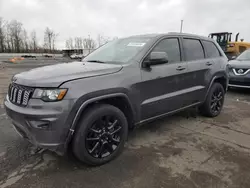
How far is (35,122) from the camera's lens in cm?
206

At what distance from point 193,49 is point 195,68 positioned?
41 centimetres

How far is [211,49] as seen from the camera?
4223 mm

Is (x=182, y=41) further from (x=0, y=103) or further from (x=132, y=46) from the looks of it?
(x=0, y=103)

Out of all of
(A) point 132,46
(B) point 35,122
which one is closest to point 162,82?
(A) point 132,46

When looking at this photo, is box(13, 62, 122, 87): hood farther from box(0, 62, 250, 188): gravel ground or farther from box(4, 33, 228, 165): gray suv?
box(0, 62, 250, 188): gravel ground

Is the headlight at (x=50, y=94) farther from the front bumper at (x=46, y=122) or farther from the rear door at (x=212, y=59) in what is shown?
the rear door at (x=212, y=59)

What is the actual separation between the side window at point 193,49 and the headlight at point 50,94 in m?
2.45

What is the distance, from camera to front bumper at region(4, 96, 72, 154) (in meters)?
2.04

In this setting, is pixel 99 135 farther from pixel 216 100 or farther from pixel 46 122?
pixel 216 100

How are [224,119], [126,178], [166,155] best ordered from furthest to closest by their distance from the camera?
1. [224,119]
2. [166,155]
3. [126,178]

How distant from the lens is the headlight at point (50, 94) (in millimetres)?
2072

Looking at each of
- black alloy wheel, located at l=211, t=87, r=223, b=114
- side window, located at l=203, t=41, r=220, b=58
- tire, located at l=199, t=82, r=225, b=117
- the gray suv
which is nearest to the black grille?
the gray suv

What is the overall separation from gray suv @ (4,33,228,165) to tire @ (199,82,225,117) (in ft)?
1.20

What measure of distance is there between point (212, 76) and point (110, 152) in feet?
9.07
